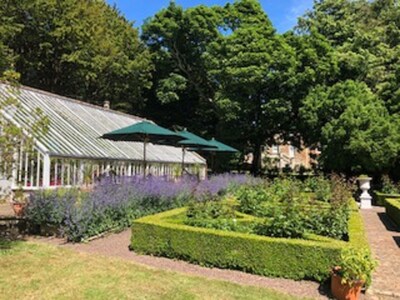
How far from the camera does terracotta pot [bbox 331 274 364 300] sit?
5293mm

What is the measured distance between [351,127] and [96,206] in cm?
1532

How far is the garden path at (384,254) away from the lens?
5.81 m

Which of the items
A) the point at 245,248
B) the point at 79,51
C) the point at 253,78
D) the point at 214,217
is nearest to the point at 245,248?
the point at 245,248

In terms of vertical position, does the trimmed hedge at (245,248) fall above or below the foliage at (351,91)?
below

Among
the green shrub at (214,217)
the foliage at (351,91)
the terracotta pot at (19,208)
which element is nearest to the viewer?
the green shrub at (214,217)

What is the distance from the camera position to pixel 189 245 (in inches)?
272

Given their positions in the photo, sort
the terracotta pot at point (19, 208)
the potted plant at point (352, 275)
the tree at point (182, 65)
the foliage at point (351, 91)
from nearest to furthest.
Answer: the potted plant at point (352, 275)
the terracotta pot at point (19, 208)
the foliage at point (351, 91)
the tree at point (182, 65)

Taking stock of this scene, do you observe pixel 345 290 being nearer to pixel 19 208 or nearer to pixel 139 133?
pixel 19 208

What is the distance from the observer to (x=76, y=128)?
1404 cm

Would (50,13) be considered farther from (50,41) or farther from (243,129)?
(243,129)

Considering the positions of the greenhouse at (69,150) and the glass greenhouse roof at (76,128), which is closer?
the greenhouse at (69,150)

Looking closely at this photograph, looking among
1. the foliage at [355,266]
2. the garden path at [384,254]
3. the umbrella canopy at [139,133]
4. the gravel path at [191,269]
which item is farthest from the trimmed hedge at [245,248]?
the umbrella canopy at [139,133]

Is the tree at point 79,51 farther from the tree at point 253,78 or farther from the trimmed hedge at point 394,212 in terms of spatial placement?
the trimmed hedge at point 394,212

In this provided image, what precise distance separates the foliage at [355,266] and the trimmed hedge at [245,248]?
40cm
